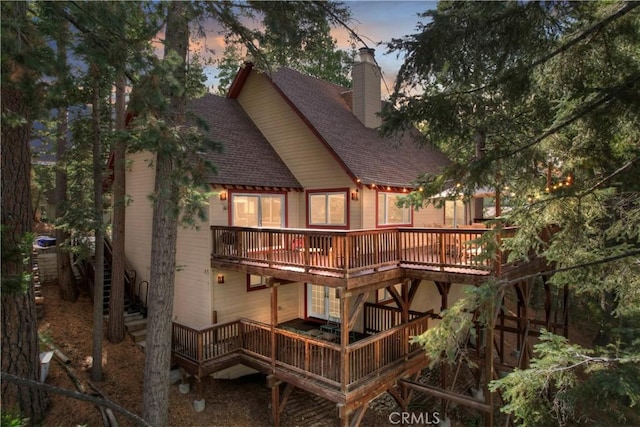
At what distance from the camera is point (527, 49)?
5.21 meters

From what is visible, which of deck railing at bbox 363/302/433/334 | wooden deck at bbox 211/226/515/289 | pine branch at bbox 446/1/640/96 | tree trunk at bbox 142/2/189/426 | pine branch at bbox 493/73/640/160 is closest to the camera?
pine branch at bbox 446/1/640/96

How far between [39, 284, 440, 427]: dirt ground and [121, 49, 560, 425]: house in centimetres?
60

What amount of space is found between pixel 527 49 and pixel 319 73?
21.4m

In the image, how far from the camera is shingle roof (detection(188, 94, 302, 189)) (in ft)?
36.1

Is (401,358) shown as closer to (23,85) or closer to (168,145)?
(168,145)

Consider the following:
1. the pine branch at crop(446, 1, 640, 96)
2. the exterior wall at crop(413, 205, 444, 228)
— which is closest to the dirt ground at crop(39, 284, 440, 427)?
the exterior wall at crop(413, 205, 444, 228)

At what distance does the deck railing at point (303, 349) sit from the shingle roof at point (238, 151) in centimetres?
406

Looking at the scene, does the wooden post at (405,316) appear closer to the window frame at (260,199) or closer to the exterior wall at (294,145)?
the exterior wall at (294,145)

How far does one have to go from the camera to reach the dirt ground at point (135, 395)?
27.7ft

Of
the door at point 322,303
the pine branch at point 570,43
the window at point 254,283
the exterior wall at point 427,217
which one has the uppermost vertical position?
the pine branch at point 570,43

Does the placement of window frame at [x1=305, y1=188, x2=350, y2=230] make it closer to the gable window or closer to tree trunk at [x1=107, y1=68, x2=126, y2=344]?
the gable window

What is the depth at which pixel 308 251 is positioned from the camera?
8.44 m

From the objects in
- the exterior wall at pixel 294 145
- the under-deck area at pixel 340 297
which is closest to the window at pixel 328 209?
the exterior wall at pixel 294 145

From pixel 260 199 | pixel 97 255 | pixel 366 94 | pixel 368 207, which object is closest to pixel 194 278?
pixel 97 255
